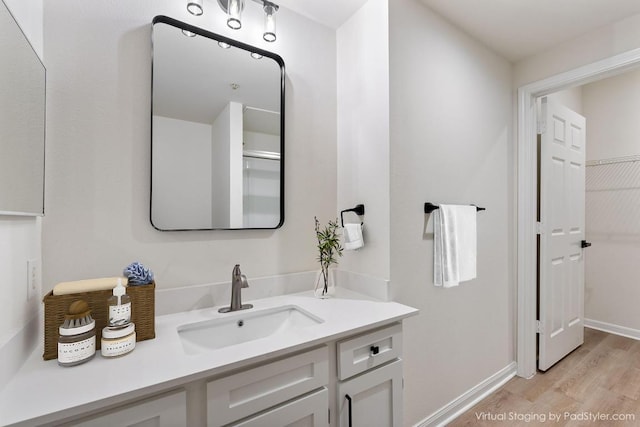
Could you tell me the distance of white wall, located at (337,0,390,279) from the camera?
1.50 meters

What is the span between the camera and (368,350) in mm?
1187

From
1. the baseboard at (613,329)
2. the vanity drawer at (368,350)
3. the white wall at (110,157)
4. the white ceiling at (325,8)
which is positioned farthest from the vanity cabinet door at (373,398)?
the baseboard at (613,329)

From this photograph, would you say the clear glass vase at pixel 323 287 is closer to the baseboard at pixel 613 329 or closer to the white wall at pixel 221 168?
the white wall at pixel 221 168

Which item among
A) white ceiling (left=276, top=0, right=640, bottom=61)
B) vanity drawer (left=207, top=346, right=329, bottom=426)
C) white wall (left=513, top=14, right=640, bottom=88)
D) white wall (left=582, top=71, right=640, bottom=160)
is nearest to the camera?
vanity drawer (left=207, top=346, right=329, bottom=426)

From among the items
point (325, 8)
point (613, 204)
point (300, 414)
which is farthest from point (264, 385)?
point (613, 204)

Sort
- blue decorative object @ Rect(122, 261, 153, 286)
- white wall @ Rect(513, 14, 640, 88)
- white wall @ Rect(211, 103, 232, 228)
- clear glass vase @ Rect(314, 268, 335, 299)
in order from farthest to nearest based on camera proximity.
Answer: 1. white wall @ Rect(513, 14, 640, 88)
2. clear glass vase @ Rect(314, 268, 335, 299)
3. white wall @ Rect(211, 103, 232, 228)
4. blue decorative object @ Rect(122, 261, 153, 286)

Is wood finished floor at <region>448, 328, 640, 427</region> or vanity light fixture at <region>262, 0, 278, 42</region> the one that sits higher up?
vanity light fixture at <region>262, 0, 278, 42</region>

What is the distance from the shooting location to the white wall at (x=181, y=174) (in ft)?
4.12

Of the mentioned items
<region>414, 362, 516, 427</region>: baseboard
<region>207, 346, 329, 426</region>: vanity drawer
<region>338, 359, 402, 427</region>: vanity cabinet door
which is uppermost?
<region>207, 346, 329, 426</region>: vanity drawer

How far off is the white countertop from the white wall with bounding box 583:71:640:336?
313 cm

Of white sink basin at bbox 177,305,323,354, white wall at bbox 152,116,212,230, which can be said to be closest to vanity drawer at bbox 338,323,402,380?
white sink basin at bbox 177,305,323,354

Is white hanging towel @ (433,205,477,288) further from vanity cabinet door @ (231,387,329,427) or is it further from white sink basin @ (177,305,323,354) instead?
vanity cabinet door @ (231,387,329,427)

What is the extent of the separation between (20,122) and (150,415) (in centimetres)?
89

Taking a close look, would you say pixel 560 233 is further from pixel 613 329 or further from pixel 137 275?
pixel 137 275
